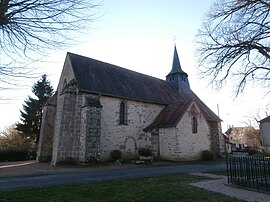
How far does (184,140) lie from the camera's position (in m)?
18.9

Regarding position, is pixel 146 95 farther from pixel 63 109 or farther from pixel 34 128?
pixel 34 128

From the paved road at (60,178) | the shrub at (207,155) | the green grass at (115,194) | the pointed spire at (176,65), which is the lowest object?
the paved road at (60,178)

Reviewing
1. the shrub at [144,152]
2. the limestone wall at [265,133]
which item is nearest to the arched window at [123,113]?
the shrub at [144,152]

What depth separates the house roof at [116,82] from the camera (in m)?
18.2

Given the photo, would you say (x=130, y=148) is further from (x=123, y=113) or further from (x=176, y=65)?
(x=176, y=65)

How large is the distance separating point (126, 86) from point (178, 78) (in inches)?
411

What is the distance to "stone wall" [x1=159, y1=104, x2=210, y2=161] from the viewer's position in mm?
18375

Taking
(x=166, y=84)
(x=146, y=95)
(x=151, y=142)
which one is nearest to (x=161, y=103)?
(x=146, y=95)

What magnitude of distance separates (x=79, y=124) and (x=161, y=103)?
29.5ft

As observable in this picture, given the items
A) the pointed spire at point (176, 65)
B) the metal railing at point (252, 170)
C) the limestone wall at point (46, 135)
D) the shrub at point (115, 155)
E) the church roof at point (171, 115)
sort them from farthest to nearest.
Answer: the pointed spire at point (176, 65)
the limestone wall at point (46, 135)
the church roof at point (171, 115)
the shrub at point (115, 155)
the metal railing at point (252, 170)

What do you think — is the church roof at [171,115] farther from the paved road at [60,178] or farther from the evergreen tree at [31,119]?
the evergreen tree at [31,119]

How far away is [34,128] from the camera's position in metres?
30.8

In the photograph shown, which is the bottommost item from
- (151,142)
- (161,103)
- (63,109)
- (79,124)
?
(151,142)

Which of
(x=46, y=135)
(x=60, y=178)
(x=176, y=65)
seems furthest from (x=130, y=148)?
(x=176, y=65)
